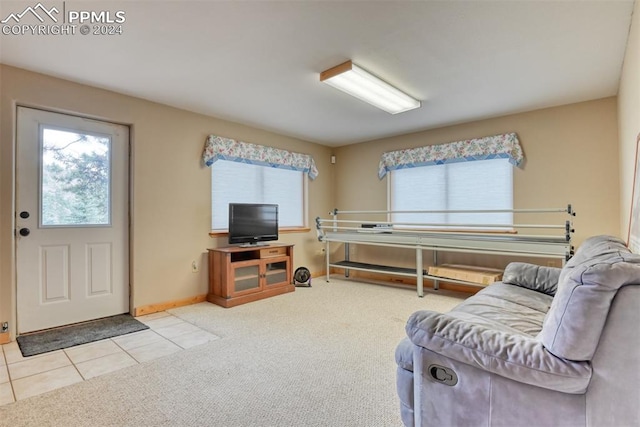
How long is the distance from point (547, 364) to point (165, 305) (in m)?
3.46

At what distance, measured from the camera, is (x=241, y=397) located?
1759 millimetres


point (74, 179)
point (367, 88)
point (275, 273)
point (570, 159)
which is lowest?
point (275, 273)

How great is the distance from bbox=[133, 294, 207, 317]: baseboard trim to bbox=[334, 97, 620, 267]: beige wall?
3.28 m

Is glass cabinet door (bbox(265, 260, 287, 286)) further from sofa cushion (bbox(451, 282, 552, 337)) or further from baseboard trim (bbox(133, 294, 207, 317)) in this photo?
sofa cushion (bbox(451, 282, 552, 337))

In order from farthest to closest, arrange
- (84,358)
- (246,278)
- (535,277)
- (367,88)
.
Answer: (246,278) < (367,88) < (535,277) < (84,358)

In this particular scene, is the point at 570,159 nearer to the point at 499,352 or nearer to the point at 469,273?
the point at 469,273

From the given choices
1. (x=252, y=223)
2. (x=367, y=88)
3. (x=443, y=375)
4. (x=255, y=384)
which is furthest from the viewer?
(x=252, y=223)

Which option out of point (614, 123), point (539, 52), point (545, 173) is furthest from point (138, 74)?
point (614, 123)

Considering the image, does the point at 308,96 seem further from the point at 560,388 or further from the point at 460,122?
the point at 560,388

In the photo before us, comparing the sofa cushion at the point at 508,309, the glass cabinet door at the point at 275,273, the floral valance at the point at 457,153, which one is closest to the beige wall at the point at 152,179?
the glass cabinet door at the point at 275,273

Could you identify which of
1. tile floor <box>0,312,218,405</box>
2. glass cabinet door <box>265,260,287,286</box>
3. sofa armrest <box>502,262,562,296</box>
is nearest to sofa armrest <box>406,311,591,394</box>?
sofa armrest <box>502,262,562,296</box>

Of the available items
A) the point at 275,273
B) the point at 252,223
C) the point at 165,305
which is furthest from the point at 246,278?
the point at 165,305

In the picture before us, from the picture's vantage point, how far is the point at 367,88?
2.92 metres

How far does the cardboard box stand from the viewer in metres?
3.45
